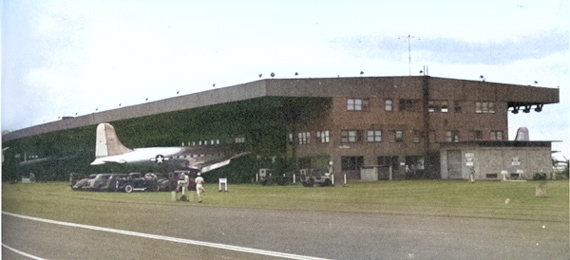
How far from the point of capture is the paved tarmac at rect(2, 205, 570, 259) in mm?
8500

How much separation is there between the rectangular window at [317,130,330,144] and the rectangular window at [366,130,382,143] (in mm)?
596

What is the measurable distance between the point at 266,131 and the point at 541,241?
13.9 feet

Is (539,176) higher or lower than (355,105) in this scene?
lower

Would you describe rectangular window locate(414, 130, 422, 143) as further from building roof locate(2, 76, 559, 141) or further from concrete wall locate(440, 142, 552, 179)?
building roof locate(2, 76, 559, 141)

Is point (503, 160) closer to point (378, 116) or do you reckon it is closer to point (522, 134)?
point (522, 134)

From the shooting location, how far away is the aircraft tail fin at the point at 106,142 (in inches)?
425

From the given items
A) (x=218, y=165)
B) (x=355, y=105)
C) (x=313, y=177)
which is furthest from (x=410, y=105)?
(x=218, y=165)

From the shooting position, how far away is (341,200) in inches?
387

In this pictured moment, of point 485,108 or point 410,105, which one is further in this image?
point 410,105

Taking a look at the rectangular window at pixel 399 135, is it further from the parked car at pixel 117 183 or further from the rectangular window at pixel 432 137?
the parked car at pixel 117 183

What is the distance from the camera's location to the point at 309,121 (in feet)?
32.2

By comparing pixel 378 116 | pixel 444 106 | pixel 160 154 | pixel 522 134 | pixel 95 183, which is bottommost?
pixel 95 183

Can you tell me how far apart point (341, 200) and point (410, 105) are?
5.81 ft

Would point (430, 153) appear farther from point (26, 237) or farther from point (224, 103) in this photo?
point (26, 237)
